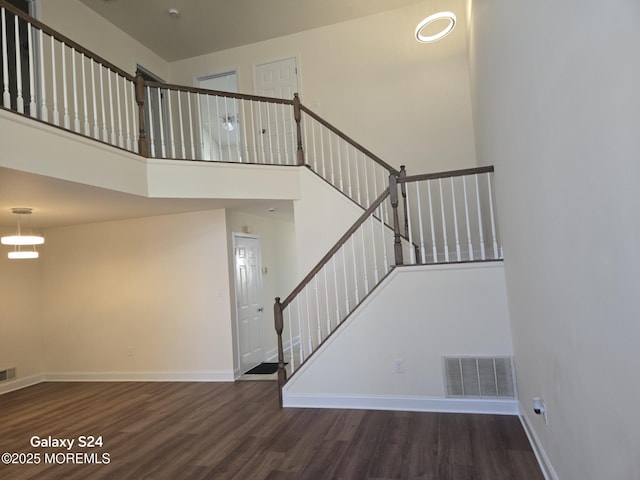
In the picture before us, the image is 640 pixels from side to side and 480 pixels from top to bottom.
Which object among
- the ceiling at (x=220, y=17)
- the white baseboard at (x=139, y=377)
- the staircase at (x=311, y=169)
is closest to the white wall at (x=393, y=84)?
the ceiling at (x=220, y=17)

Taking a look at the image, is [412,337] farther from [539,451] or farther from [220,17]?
[220,17]

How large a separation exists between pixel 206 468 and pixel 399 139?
197 inches

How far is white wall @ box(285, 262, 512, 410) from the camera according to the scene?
11.5 ft

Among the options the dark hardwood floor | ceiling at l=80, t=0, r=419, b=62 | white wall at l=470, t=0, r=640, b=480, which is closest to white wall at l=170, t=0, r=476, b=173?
ceiling at l=80, t=0, r=419, b=62

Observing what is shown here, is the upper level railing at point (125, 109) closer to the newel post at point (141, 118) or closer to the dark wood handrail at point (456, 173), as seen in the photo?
the newel post at point (141, 118)

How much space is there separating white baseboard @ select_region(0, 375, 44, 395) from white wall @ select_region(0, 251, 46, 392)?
14 mm

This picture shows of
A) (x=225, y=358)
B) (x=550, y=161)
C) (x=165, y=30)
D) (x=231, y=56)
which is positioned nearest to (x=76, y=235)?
(x=225, y=358)

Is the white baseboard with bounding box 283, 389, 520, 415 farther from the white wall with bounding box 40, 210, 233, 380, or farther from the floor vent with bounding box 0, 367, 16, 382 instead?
the floor vent with bounding box 0, 367, 16, 382

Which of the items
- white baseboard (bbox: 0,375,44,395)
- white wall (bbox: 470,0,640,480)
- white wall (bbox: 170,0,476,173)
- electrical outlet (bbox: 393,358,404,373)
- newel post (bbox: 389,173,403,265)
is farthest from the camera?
white wall (bbox: 170,0,476,173)

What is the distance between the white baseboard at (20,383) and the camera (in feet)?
17.8

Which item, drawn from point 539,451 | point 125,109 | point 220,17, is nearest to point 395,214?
point 539,451

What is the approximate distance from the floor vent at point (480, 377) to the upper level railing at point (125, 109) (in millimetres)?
2431

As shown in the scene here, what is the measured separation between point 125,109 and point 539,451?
496 centimetres

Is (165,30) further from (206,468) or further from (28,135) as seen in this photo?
(206,468)
